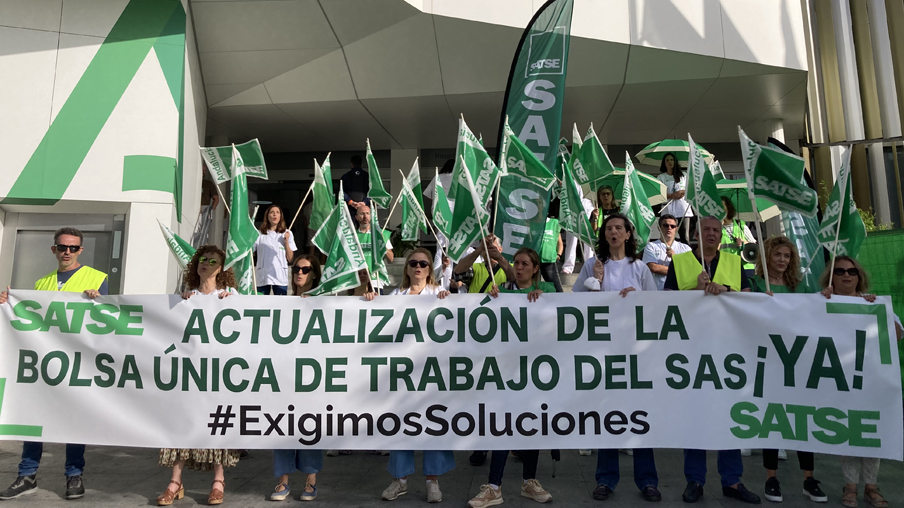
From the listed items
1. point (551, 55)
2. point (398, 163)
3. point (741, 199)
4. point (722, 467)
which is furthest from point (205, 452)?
point (398, 163)

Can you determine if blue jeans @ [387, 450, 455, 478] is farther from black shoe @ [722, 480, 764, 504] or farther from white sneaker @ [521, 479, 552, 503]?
black shoe @ [722, 480, 764, 504]

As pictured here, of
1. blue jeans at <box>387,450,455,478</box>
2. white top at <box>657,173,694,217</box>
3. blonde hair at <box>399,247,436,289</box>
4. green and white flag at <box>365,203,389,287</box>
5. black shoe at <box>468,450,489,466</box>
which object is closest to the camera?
blue jeans at <box>387,450,455,478</box>

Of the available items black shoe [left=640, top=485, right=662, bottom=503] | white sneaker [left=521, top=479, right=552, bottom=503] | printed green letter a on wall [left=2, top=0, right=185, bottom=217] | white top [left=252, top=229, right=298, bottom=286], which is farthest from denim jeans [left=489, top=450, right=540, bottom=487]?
printed green letter a on wall [left=2, top=0, right=185, bottom=217]

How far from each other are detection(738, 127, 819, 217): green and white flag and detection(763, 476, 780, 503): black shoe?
76.3 inches

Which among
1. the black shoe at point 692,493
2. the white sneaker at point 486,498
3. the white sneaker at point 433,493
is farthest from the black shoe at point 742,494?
the white sneaker at point 433,493

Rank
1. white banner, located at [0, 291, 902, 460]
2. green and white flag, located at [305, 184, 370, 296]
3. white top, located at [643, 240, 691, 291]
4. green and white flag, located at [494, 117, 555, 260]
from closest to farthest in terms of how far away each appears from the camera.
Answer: white banner, located at [0, 291, 902, 460] → green and white flag, located at [305, 184, 370, 296] → green and white flag, located at [494, 117, 555, 260] → white top, located at [643, 240, 691, 291]

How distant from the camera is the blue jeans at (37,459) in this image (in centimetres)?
455

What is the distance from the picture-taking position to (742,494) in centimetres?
432

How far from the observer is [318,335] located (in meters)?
4.60

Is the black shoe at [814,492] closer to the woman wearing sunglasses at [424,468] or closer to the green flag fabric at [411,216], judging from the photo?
the woman wearing sunglasses at [424,468]

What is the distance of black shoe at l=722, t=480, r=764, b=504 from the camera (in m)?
4.29

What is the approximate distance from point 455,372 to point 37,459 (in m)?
3.15

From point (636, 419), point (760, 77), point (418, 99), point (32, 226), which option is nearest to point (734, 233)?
point (760, 77)

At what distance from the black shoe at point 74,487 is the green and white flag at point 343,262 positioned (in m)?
2.11
